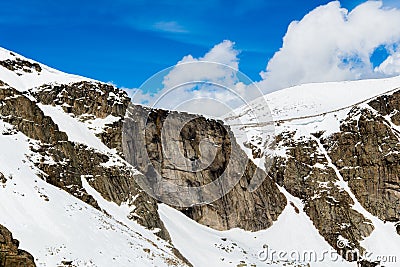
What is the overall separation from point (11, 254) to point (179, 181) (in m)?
44.8

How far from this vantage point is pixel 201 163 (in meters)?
71.0

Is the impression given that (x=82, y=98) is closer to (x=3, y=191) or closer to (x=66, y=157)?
(x=66, y=157)

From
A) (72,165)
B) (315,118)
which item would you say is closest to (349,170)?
(315,118)

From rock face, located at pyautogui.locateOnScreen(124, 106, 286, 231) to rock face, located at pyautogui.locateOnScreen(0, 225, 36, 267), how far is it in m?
37.9

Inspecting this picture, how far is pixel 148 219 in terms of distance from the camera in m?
48.4

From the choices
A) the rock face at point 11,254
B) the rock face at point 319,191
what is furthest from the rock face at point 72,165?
the rock face at point 319,191

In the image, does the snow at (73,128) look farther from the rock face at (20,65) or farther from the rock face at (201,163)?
the rock face at (20,65)

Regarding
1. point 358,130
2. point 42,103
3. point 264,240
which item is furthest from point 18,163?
point 358,130

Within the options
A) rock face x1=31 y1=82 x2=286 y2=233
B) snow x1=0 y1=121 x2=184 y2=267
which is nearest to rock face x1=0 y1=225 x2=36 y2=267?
snow x1=0 y1=121 x2=184 y2=267

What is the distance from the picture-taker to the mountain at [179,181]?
1177 inches

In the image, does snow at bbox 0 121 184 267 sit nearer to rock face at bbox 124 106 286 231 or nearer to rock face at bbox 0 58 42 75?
rock face at bbox 124 106 286 231

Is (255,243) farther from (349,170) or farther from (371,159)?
(371,159)

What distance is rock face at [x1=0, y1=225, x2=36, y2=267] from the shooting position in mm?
20172

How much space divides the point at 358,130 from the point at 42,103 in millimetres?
52599
